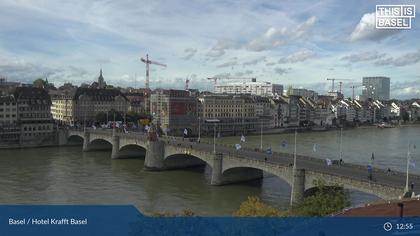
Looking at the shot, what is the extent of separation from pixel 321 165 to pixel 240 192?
682cm

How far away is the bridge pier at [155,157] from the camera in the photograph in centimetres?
5356

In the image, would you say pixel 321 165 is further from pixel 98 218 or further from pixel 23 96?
pixel 23 96

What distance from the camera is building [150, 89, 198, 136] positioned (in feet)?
369

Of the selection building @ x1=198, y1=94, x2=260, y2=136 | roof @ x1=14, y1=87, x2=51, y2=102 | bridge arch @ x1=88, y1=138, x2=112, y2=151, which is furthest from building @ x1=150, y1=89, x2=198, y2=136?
bridge arch @ x1=88, y1=138, x2=112, y2=151

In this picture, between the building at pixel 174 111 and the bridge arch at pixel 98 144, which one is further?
the building at pixel 174 111

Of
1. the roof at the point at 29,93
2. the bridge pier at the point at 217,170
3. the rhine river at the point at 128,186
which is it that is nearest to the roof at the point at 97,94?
the roof at the point at 29,93

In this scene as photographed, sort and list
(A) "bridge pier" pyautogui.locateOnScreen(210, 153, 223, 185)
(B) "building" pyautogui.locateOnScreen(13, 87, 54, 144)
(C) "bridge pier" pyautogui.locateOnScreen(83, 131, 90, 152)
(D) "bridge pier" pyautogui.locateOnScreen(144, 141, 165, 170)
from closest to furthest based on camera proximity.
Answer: (A) "bridge pier" pyautogui.locateOnScreen(210, 153, 223, 185), (D) "bridge pier" pyautogui.locateOnScreen(144, 141, 165, 170), (C) "bridge pier" pyautogui.locateOnScreen(83, 131, 90, 152), (B) "building" pyautogui.locateOnScreen(13, 87, 54, 144)

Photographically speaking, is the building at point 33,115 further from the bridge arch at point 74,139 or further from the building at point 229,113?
the building at point 229,113

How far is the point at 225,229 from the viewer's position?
544 inches

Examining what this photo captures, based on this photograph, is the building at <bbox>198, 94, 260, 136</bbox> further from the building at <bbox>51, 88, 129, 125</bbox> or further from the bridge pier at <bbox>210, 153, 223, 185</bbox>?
the bridge pier at <bbox>210, 153, 223, 185</bbox>

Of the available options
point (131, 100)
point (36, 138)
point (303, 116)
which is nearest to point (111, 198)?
point (36, 138)

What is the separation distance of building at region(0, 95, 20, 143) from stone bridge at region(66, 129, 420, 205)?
16.4 m

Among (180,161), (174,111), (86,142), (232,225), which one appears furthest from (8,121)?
(232,225)

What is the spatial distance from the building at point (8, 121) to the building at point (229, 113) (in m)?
42.7
